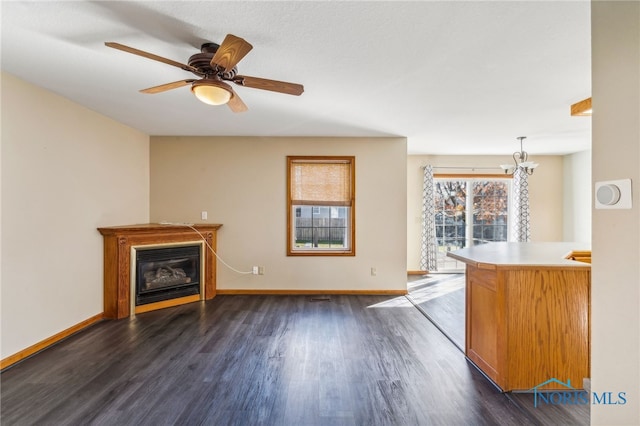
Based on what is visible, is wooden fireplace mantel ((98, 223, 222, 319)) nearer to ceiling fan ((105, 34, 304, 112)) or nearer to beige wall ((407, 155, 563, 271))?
ceiling fan ((105, 34, 304, 112))

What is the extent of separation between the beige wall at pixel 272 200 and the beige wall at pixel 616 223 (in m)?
3.17

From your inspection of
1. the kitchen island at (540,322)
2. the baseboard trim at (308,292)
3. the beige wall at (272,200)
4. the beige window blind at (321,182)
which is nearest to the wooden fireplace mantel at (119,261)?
the beige wall at (272,200)

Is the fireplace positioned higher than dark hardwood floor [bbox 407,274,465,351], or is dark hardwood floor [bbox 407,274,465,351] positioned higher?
the fireplace

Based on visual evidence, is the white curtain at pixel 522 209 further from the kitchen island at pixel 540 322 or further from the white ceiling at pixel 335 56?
the kitchen island at pixel 540 322

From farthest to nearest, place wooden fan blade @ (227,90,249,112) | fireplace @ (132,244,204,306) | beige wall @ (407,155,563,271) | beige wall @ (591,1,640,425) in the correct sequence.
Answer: beige wall @ (407,155,563,271) < fireplace @ (132,244,204,306) < wooden fan blade @ (227,90,249,112) < beige wall @ (591,1,640,425)

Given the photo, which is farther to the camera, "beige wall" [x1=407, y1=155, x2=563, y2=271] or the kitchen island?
"beige wall" [x1=407, y1=155, x2=563, y2=271]

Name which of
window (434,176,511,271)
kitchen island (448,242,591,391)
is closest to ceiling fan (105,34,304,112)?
kitchen island (448,242,591,391)

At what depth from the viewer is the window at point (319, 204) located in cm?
420

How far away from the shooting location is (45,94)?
2.60 metres

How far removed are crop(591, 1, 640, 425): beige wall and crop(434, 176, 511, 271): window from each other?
4.80 meters

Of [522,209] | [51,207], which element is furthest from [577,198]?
[51,207]

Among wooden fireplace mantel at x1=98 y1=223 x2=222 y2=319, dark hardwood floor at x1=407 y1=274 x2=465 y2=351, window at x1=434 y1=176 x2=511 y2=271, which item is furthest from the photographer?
window at x1=434 y1=176 x2=511 y2=271

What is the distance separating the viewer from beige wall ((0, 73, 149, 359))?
231 centimetres

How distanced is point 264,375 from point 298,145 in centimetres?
310
